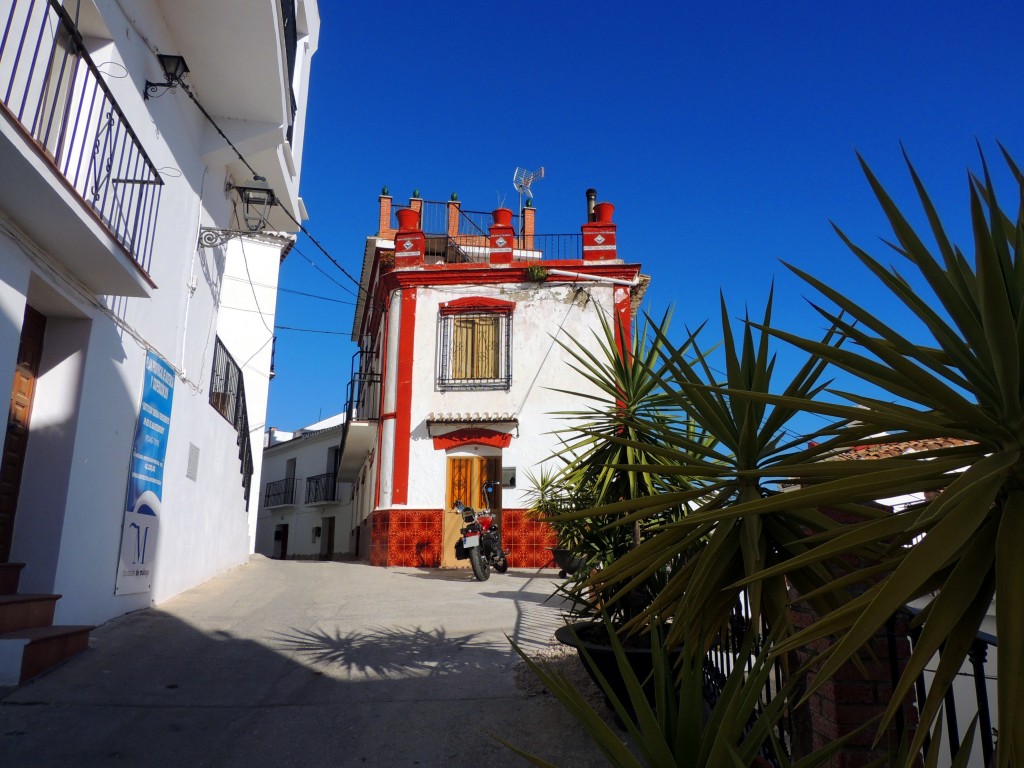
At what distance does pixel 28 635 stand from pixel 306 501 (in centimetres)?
2505

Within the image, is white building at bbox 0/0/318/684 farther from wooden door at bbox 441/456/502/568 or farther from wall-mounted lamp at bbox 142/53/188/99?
wooden door at bbox 441/456/502/568

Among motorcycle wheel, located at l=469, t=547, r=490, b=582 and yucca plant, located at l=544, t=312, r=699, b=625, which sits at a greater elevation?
yucca plant, located at l=544, t=312, r=699, b=625

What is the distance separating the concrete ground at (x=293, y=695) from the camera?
3.58 metres

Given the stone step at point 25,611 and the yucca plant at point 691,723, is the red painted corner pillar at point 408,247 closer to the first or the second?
the stone step at point 25,611

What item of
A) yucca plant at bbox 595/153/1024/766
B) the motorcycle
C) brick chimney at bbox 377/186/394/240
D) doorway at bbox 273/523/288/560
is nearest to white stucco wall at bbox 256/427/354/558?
doorway at bbox 273/523/288/560

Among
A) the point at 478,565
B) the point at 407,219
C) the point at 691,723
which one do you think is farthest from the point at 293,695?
the point at 407,219

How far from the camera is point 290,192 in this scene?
10172mm

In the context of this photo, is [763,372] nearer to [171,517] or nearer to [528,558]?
[171,517]

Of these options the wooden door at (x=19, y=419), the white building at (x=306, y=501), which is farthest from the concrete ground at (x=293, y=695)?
the white building at (x=306, y=501)

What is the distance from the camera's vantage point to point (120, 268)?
5.30 meters

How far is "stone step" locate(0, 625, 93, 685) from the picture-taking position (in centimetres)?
425

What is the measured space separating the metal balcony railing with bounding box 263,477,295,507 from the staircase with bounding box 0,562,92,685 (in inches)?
1021

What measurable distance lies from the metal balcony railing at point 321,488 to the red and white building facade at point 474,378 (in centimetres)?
1107

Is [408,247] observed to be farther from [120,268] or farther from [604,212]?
[120,268]
